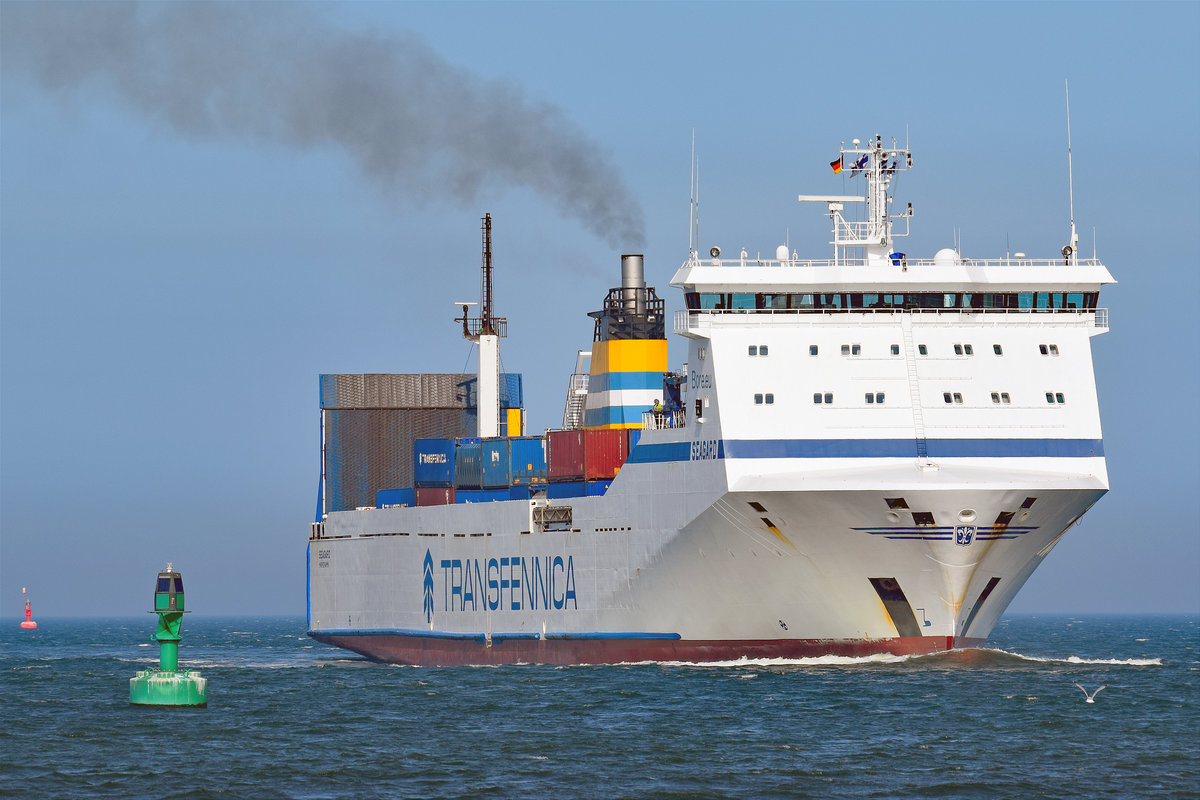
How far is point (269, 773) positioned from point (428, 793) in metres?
3.36

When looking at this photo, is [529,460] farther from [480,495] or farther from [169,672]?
[169,672]

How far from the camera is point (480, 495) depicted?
47.9 metres

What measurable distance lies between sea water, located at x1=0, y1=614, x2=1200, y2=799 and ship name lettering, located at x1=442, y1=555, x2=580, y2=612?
1942mm

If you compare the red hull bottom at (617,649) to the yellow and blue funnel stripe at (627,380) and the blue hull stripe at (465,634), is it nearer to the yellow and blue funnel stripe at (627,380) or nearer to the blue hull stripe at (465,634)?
the blue hull stripe at (465,634)

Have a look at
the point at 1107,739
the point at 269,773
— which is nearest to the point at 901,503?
the point at 1107,739

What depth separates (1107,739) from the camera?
2962cm

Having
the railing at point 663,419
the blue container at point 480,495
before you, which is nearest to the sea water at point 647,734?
the blue container at point 480,495

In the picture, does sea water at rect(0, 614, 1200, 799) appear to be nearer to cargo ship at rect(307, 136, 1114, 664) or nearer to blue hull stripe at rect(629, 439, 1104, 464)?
cargo ship at rect(307, 136, 1114, 664)

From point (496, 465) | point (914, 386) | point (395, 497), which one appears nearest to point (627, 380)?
point (496, 465)

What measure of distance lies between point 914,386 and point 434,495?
16914 millimetres

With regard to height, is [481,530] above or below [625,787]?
above

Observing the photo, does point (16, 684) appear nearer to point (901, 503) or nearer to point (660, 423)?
point (660, 423)

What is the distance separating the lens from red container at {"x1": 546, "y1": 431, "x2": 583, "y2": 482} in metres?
44.2

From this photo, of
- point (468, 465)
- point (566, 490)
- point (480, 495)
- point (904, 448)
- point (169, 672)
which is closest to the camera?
point (169, 672)
